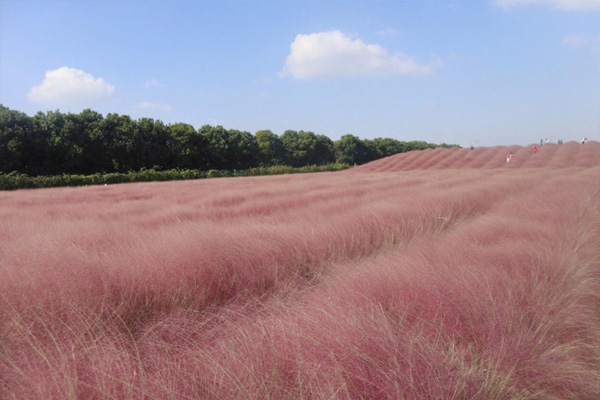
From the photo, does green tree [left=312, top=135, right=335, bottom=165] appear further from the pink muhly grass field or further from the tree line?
the pink muhly grass field

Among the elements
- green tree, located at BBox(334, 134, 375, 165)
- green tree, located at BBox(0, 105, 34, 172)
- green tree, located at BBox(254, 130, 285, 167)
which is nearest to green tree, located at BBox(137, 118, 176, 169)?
green tree, located at BBox(0, 105, 34, 172)

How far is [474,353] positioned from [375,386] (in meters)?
0.57

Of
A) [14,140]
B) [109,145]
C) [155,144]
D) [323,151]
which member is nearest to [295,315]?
[14,140]

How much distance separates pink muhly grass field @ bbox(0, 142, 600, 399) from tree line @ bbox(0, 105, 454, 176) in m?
35.6

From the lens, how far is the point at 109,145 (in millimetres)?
37219

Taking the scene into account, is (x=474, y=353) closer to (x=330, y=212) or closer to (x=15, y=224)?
(x=330, y=212)

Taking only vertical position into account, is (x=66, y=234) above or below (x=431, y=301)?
above

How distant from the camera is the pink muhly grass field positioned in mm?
1294

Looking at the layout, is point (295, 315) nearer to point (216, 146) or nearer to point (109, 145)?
point (109, 145)

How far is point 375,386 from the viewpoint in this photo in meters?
1.24

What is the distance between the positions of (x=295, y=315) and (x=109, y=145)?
41.5 metres

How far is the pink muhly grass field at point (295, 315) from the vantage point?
4.25 feet

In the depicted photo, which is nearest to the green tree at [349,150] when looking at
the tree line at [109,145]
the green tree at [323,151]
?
the green tree at [323,151]

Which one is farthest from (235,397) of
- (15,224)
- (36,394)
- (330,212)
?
(15,224)
